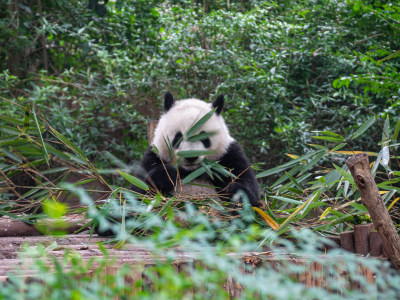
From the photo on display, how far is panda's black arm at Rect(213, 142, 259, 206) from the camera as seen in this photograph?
2895 millimetres

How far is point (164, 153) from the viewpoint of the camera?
10.8ft

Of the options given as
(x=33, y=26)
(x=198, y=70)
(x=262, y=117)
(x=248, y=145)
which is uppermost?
(x=33, y=26)

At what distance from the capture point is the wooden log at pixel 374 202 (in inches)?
66.9

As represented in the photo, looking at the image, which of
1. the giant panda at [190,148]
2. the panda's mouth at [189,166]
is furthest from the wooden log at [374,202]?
the panda's mouth at [189,166]

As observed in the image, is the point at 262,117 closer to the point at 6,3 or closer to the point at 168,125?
the point at 168,125

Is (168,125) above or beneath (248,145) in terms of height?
above

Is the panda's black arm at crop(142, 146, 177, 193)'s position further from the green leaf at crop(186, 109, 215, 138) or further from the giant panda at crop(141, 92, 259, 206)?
the green leaf at crop(186, 109, 215, 138)

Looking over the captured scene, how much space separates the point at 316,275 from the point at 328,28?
3.71 m

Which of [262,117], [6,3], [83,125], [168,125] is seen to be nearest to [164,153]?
[168,125]

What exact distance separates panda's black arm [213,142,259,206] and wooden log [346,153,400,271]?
1.06 meters

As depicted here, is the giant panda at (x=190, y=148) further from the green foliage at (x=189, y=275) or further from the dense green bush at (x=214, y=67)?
the green foliage at (x=189, y=275)

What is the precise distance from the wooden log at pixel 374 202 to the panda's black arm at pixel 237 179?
1059 millimetres

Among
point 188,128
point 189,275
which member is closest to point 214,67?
point 188,128

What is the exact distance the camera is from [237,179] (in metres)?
3.07
